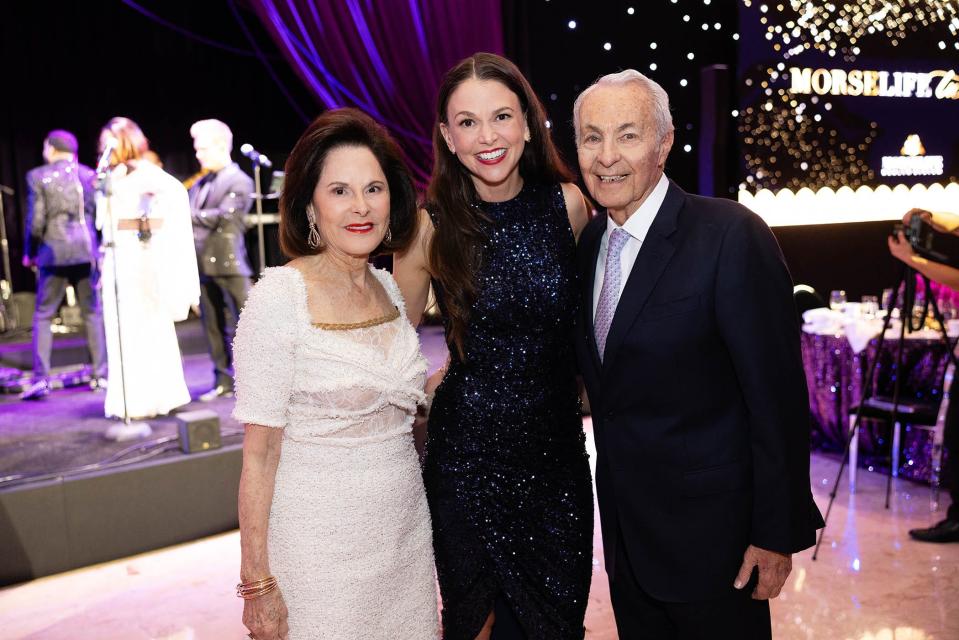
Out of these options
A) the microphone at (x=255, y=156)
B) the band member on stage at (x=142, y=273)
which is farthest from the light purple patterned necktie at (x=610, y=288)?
the microphone at (x=255, y=156)

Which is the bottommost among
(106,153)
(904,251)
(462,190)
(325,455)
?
(325,455)

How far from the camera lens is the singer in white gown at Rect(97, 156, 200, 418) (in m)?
4.80

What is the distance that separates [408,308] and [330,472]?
0.62 meters

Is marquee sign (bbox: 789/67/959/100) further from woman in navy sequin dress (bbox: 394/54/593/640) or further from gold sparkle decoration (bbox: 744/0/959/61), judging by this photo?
woman in navy sequin dress (bbox: 394/54/593/640)

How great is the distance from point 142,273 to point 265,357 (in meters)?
3.70

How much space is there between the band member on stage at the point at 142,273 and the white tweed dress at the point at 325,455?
3.41 meters

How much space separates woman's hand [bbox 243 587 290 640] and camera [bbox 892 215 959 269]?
10.3 feet

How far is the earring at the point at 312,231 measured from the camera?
1.78 meters

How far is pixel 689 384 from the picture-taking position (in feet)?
5.48

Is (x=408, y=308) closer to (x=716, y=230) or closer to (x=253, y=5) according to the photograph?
(x=716, y=230)

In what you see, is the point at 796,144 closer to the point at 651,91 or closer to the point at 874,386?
the point at 874,386

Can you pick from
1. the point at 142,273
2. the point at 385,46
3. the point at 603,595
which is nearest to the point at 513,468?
the point at 603,595

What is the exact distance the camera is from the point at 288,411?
5.51 ft

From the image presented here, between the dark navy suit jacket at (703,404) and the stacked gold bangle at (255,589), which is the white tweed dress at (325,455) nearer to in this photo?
the stacked gold bangle at (255,589)
